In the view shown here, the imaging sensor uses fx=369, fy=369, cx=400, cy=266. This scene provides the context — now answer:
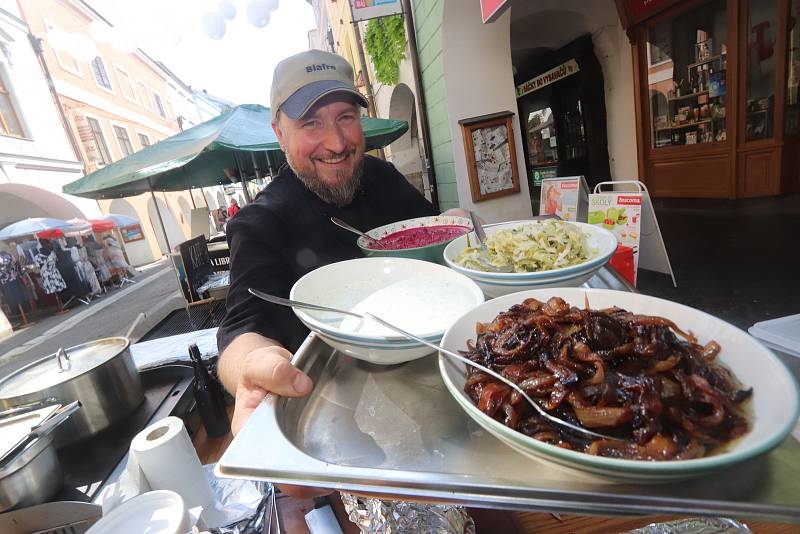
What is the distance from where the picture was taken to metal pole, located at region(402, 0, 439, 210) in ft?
19.2

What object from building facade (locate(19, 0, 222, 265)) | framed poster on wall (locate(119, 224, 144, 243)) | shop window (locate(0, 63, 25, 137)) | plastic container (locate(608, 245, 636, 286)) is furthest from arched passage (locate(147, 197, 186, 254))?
plastic container (locate(608, 245, 636, 286))

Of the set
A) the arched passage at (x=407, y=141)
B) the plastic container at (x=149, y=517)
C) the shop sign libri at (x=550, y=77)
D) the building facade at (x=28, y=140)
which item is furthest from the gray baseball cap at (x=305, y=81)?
the building facade at (x=28, y=140)

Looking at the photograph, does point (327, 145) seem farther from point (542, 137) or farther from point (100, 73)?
point (100, 73)

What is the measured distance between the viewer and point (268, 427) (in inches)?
25.7

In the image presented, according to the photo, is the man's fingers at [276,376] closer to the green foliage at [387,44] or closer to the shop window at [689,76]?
the green foliage at [387,44]

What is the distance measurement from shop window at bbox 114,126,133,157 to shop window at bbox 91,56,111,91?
1932mm

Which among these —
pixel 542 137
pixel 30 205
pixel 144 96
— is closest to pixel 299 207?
pixel 542 137

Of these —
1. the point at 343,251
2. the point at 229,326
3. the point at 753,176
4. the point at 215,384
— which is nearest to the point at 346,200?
the point at 343,251

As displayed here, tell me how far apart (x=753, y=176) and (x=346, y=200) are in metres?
6.59

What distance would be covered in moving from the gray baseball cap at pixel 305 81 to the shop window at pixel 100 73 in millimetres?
21941

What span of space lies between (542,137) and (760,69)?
571 centimetres

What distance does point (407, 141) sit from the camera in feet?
39.8

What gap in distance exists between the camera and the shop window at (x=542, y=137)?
10.2 meters

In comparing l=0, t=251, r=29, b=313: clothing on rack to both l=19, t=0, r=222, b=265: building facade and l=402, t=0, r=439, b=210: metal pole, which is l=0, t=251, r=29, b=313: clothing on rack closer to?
l=19, t=0, r=222, b=265: building facade
